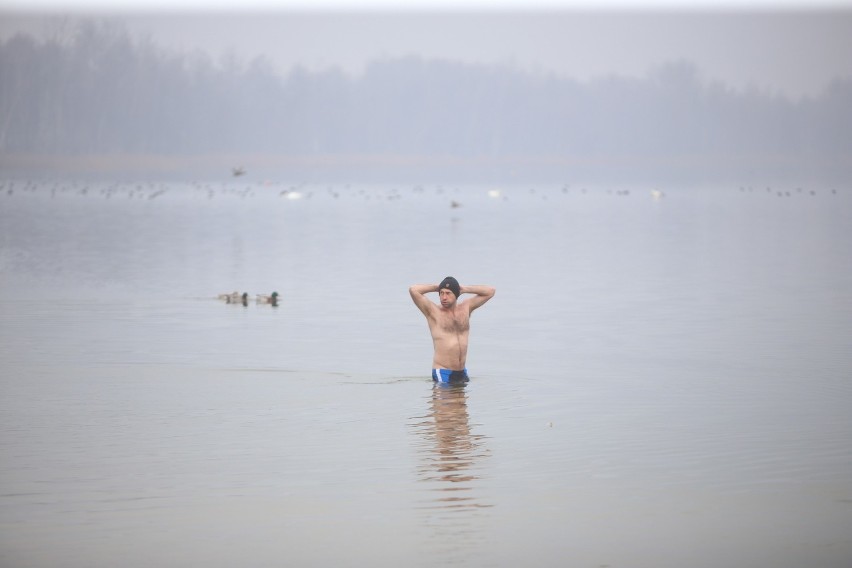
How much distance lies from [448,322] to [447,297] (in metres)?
0.42

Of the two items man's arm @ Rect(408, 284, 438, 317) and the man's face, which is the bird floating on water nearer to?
man's arm @ Rect(408, 284, 438, 317)

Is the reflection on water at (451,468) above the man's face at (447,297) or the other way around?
the other way around

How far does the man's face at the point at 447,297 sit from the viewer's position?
17.9 metres

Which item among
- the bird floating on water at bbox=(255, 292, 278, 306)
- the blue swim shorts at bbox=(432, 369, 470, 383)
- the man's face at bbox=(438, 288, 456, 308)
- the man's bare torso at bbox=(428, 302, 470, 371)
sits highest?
the bird floating on water at bbox=(255, 292, 278, 306)

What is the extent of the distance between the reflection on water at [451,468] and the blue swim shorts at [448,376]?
0.17 metres

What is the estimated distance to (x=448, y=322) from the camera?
59.7 ft

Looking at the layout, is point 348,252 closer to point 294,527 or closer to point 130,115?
point 294,527

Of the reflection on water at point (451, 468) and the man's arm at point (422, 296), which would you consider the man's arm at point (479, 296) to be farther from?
the reflection on water at point (451, 468)

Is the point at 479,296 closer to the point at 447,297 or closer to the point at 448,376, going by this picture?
the point at 447,297

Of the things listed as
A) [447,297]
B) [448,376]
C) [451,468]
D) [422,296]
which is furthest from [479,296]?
[451,468]

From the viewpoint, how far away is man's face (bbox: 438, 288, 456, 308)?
17.9 m

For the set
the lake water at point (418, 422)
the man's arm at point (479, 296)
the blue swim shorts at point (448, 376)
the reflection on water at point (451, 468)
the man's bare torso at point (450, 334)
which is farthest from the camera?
the blue swim shorts at point (448, 376)

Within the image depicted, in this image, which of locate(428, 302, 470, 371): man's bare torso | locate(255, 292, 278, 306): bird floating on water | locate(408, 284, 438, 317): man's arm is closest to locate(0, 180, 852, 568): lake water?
locate(428, 302, 470, 371): man's bare torso

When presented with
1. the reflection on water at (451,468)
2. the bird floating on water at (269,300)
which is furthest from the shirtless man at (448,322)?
the bird floating on water at (269,300)
